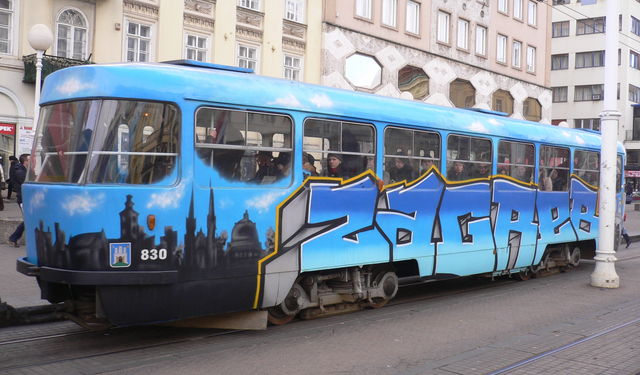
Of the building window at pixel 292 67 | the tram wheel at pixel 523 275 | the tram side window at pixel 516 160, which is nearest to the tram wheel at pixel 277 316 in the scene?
the tram side window at pixel 516 160

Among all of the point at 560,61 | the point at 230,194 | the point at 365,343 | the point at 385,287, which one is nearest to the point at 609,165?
the point at 385,287

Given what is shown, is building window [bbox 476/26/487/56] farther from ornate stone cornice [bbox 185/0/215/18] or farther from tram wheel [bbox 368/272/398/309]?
tram wheel [bbox 368/272/398/309]

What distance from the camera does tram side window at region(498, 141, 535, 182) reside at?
418 inches

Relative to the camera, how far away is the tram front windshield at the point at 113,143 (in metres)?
6.26

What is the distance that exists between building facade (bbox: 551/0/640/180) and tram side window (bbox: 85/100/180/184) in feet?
177

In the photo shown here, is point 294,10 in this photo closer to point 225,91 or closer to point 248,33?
point 248,33

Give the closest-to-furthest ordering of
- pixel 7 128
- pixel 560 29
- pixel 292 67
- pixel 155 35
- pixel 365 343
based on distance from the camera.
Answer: pixel 365 343, pixel 7 128, pixel 155 35, pixel 292 67, pixel 560 29

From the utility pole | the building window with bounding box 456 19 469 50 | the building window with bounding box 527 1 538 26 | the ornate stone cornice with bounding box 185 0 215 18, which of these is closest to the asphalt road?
the utility pole

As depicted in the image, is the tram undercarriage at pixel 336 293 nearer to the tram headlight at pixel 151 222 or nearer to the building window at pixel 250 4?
the tram headlight at pixel 151 222

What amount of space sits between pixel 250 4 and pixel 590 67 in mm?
41591

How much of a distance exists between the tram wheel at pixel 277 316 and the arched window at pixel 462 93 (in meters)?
26.3

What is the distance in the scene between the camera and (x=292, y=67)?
25.6 m

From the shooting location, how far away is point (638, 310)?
369 inches

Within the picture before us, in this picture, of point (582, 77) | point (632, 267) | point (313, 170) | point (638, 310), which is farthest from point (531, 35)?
point (313, 170)
